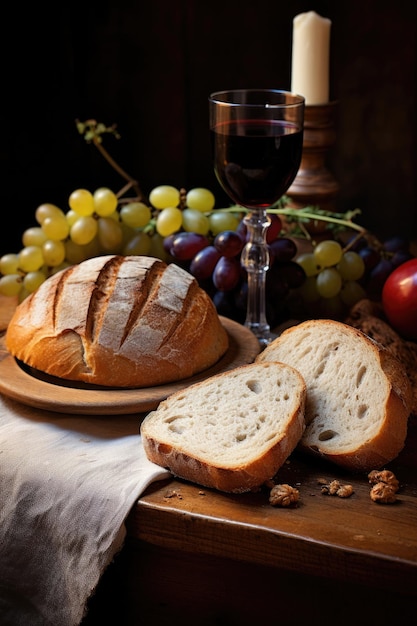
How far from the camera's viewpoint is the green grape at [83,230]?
1699 mm

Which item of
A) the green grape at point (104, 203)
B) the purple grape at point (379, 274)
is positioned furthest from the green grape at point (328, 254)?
the green grape at point (104, 203)

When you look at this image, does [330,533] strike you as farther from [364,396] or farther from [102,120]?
[102,120]

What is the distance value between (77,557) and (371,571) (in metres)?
0.39

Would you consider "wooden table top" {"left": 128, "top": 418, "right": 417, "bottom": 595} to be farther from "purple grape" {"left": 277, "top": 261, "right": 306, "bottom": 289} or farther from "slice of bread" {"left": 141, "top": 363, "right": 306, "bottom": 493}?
"purple grape" {"left": 277, "top": 261, "right": 306, "bottom": 289}

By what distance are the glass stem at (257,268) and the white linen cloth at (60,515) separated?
0.45 metres

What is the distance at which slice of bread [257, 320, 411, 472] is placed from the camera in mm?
1141

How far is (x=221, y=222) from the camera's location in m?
1.75

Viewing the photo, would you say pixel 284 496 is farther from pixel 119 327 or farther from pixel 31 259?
pixel 31 259

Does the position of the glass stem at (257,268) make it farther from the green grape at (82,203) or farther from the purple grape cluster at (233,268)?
the green grape at (82,203)

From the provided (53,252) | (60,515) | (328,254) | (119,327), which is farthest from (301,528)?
(53,252)

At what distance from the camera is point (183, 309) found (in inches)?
53.2

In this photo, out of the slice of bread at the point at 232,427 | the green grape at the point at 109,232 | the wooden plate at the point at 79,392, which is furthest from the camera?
the green grape at the point at 109,232

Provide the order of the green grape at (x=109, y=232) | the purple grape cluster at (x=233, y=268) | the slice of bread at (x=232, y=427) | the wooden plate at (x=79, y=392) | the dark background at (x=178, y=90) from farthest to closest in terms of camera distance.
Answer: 1. the dark background at (x=178, y=90)
2. the green grape at (x=109, y=232)
3. the purple grape cluster at (x=233, y=268)
4. the wooden plate at (x=79, y=392)
5. the slice of bread at (x=232, y=427)

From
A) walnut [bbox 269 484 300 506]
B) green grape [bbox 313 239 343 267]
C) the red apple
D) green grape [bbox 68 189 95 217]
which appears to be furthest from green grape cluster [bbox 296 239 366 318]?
walnut [bbox 269 484 300 506]
